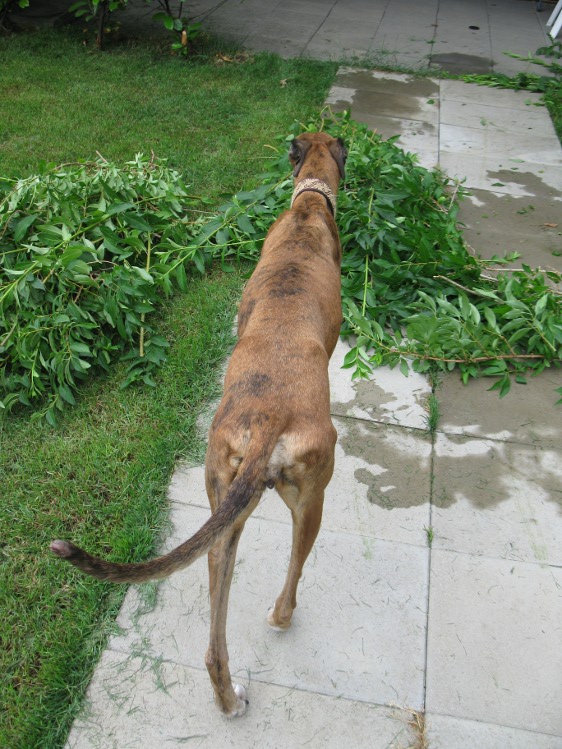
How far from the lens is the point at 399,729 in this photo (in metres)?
2.54

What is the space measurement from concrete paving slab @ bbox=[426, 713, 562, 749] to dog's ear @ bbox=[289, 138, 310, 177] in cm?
325

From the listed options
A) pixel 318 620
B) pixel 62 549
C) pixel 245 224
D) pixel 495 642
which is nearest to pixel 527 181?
pixel 245 224

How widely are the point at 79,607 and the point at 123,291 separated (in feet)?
6.72

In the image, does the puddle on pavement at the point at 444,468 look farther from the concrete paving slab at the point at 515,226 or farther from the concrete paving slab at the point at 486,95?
the concrete paving slab at the point at 486,95

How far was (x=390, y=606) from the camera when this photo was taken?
2.96 m

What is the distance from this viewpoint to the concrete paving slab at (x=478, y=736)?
251 centimetres

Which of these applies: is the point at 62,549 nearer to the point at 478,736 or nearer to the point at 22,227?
the point at 478,736

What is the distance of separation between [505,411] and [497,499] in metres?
0.75

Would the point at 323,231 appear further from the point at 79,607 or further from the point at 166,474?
the point at 79,607

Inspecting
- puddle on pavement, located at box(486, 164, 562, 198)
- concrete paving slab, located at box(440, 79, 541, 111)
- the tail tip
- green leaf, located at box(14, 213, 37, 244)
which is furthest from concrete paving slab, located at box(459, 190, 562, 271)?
the tail tip

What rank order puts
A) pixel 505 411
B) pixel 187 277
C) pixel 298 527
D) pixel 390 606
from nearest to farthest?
pixel 298 527 < pixel 390 606 < pixel 505 411 < pixel 187 277

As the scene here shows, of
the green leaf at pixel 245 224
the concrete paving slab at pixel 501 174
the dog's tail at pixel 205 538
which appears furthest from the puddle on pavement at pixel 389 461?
the concrete paving slab at pixel 501 174

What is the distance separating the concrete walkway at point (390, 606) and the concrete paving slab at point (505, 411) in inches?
0.4

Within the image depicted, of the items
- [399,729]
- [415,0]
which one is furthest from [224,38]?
[399,729]
